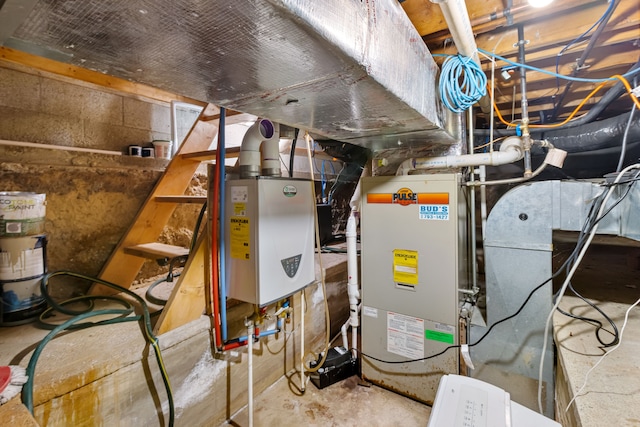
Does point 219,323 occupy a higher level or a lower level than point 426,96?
lower

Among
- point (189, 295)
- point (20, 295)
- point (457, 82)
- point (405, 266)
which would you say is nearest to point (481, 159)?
point (457, 82)

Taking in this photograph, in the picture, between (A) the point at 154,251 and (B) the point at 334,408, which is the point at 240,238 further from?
(B) the point at 334,408

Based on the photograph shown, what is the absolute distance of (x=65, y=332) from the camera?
129cm

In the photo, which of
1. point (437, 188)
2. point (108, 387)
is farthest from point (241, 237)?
point (437, 188)

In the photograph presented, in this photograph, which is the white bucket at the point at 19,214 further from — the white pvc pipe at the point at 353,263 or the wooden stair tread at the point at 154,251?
the white pvc pipe at the point at 353,263

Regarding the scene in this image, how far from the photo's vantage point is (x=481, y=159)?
65.5 inches

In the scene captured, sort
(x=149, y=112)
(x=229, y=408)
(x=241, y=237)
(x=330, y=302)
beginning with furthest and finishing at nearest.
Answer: (x=330, y=302) → (x=149, y=112) → (x=229, y=408) → (x=241, y=237)

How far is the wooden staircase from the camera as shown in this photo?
1442 millimetres

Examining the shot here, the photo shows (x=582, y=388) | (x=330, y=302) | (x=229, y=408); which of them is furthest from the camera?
(x=330, y=302)

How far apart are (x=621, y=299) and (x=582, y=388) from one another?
4.52 feet

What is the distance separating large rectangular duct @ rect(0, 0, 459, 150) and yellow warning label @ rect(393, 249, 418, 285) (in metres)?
0.86

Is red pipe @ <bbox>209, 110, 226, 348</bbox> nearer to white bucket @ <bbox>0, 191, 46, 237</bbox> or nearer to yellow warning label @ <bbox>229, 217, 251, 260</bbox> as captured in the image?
yellow warning label @ <bbox>229, 217, 251, 260</bbox>

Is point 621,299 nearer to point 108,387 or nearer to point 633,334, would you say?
point 633,334

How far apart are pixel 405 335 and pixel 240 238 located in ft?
3.90
